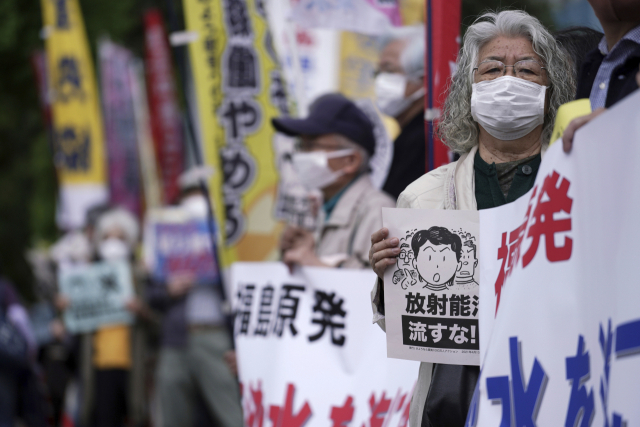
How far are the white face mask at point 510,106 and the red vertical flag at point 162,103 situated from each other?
1010cm

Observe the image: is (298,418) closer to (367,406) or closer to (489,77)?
(367,406)

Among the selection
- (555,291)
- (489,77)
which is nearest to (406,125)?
(489,77)

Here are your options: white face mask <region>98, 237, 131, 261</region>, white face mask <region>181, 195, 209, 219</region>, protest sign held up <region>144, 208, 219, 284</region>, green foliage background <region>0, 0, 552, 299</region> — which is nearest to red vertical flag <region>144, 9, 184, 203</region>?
green foliage background <region>0, 0, 552, 299</region>

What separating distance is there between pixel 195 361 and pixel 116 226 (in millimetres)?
2280

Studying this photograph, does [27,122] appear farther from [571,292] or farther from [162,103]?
[571,292]

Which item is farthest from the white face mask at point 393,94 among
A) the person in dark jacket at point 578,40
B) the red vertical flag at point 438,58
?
the person in dark jacket at point 578,40

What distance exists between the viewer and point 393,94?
15.5ft

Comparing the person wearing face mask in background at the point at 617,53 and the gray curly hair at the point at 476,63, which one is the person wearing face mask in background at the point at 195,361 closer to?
the gray curly hair at the point at 476,63

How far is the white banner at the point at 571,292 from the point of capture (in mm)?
1685

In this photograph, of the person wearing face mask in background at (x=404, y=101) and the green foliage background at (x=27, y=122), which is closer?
the person wearing face mask in background at (x=404, y=101)

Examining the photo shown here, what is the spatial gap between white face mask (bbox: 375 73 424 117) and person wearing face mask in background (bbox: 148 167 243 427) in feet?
6.10

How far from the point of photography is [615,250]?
1.73m

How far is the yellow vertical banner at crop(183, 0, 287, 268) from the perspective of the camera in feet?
15.8

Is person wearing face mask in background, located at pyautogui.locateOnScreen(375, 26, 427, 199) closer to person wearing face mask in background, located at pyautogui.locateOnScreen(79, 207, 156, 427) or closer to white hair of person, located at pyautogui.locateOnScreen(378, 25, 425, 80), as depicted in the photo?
white hair of person, located at pyautogui.locateOnScreen(378, 25, 425, 80)
